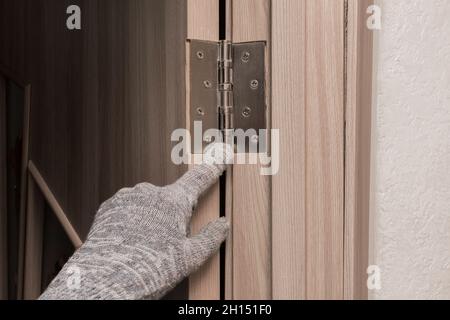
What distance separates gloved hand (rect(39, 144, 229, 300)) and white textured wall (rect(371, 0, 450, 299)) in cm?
20

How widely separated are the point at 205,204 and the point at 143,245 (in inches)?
4.1

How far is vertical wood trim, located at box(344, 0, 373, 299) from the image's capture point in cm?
45

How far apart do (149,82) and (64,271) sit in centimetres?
25

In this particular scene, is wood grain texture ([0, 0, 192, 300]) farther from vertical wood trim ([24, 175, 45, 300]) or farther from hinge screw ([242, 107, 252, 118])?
vertical wood trim ([24, 175, 45, 300])

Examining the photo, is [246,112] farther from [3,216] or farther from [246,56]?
[3,216]

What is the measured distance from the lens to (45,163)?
1042 mm

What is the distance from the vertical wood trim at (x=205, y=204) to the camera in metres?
0.50

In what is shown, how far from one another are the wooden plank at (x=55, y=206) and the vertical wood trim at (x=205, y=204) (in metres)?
0.44

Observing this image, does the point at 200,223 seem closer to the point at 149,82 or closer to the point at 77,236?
the point at 149,82

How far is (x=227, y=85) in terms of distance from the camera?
52 centimetres

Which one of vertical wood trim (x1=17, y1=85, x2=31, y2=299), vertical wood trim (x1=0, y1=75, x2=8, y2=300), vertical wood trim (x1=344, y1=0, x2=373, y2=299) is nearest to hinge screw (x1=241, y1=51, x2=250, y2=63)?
vertical wood trim (x1=344, y1=0, x2=373, y2=299)

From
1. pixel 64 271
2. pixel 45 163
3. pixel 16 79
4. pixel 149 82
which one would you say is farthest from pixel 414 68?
pixel 16 79

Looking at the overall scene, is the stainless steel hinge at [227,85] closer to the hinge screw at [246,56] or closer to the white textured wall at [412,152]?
the hinge screw at [246,56]

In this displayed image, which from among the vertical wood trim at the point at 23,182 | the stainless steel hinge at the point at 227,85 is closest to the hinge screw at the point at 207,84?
the stainless steel hinge at the point at 227,85
